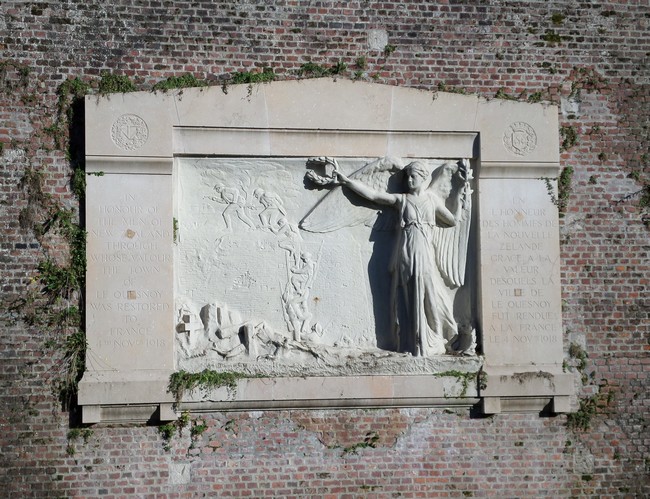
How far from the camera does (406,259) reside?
9.62 metres

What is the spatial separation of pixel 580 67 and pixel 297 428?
5052 mm

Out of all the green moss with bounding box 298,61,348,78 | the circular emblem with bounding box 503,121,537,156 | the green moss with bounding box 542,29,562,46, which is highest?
the green moss with bounding box 542,29,562,46

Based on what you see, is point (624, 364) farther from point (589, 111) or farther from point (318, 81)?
point (318, 81)

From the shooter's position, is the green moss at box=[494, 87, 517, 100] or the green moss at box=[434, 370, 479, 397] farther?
the green moss at box=[494, 87, 517, 100]

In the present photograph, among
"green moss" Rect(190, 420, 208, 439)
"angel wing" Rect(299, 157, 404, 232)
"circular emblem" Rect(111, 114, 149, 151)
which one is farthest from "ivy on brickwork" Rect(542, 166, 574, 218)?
"green moss" Rect(190, 420, 208, 439)

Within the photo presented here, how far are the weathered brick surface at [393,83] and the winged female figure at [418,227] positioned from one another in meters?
0.91

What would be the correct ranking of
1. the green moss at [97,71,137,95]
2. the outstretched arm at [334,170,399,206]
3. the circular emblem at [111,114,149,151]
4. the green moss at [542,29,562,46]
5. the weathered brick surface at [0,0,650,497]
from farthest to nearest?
the green moss at [542,29,562,46] → the outstretched arm at [334,170,399,206] → the green moss at [97,71,137,95] → the circular emblem at [111,114,149,151] → the weathered brick surface at [0,0,650,497]

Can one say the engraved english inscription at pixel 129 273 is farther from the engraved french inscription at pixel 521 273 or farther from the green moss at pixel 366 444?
the engraved french inscription at pixel 521 273

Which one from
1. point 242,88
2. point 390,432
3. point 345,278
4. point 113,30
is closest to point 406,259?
point 345,278

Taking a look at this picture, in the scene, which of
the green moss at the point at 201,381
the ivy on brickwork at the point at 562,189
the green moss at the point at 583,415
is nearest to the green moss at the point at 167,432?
the green moss at the point at 201,381

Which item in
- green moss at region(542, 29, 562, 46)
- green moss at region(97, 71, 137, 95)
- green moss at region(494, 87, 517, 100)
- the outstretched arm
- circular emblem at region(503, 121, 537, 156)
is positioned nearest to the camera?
green moss at region(97, 71, 137, 95)

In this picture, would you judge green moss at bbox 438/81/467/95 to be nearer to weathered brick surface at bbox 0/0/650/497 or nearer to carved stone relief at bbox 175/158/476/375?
weathered brick surface at bbox 0/0/650/497

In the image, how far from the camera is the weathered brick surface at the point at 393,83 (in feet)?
30.2

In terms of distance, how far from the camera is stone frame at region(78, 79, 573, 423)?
9.27 metres
